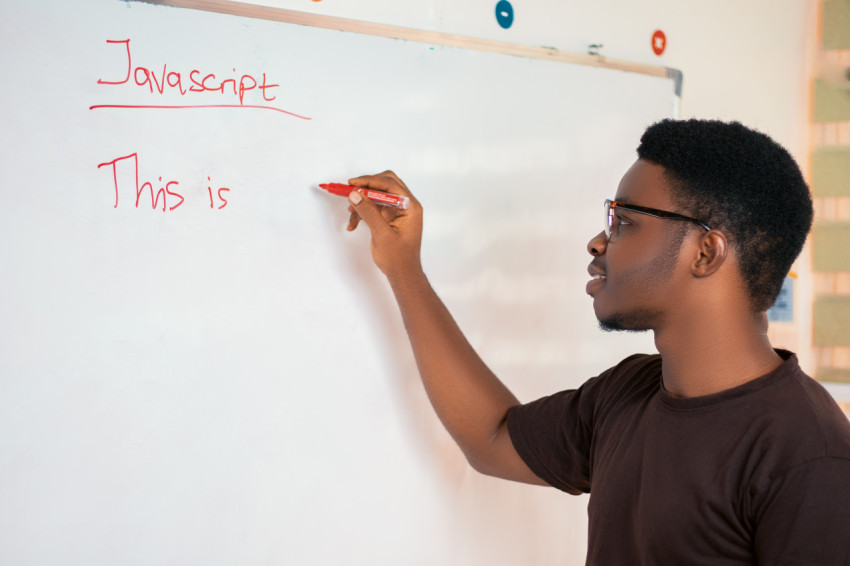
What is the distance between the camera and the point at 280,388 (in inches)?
49.9

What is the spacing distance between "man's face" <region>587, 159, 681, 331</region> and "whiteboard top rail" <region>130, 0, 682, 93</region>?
0.44m

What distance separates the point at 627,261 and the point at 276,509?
2.21ft

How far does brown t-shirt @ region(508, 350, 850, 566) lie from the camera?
872 mm

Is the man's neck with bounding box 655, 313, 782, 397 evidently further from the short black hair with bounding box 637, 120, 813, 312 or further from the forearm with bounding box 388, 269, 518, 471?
the forearm with bounding box 388, 269, 518, 471

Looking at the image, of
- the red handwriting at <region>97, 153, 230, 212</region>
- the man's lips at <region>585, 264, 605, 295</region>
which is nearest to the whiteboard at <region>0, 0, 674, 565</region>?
the red handwriting at <region>97, 153, 230, 212</region>

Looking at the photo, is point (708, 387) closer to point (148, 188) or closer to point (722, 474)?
point (722, 474)

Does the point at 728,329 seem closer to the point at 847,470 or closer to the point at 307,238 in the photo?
the point at 847,470

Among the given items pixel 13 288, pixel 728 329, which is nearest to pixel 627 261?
pixel 728 329

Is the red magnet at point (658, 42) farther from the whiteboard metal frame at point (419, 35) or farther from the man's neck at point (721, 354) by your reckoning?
the man's neck at point (721, 354)

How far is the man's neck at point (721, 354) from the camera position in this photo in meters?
1.03

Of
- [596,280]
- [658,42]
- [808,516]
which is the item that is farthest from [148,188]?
[658,42]

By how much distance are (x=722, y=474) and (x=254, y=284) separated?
0.73 m

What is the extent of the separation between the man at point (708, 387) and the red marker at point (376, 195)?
0.6 inches

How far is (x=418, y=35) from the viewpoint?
137 centimetres
